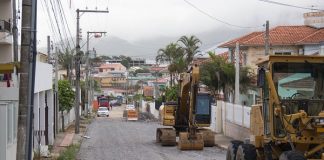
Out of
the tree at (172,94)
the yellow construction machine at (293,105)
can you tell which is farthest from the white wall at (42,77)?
the tree at (172,94)

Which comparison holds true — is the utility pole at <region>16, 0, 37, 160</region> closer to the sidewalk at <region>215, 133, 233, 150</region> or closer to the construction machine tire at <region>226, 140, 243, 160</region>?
the construction machine tire at <region>226, 140, 243, 160</region>

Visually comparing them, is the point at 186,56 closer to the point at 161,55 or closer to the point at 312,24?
the point at 161,55

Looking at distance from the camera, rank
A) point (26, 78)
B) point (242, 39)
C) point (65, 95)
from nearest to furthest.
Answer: point (26, 78) → point (65, 95) → point (242, 39)

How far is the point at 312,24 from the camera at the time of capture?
54125 mm

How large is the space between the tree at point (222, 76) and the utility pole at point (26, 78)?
3752 cm

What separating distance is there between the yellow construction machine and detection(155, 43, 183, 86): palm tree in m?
66.4

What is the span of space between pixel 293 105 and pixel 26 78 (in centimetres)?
557

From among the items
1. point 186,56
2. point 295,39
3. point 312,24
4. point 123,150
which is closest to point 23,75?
point 123,150

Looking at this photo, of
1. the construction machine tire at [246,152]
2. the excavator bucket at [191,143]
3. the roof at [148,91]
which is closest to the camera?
the construction machine tire at [246,152]

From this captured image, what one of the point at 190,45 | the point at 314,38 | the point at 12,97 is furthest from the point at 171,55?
the point at 12,97

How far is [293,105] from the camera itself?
12.9 m

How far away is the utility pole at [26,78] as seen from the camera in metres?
13.2

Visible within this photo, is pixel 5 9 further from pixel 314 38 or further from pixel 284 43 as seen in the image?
pixel 314 38

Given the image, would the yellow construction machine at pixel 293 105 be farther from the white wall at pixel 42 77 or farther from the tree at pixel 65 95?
the tree at pixel 65 95
